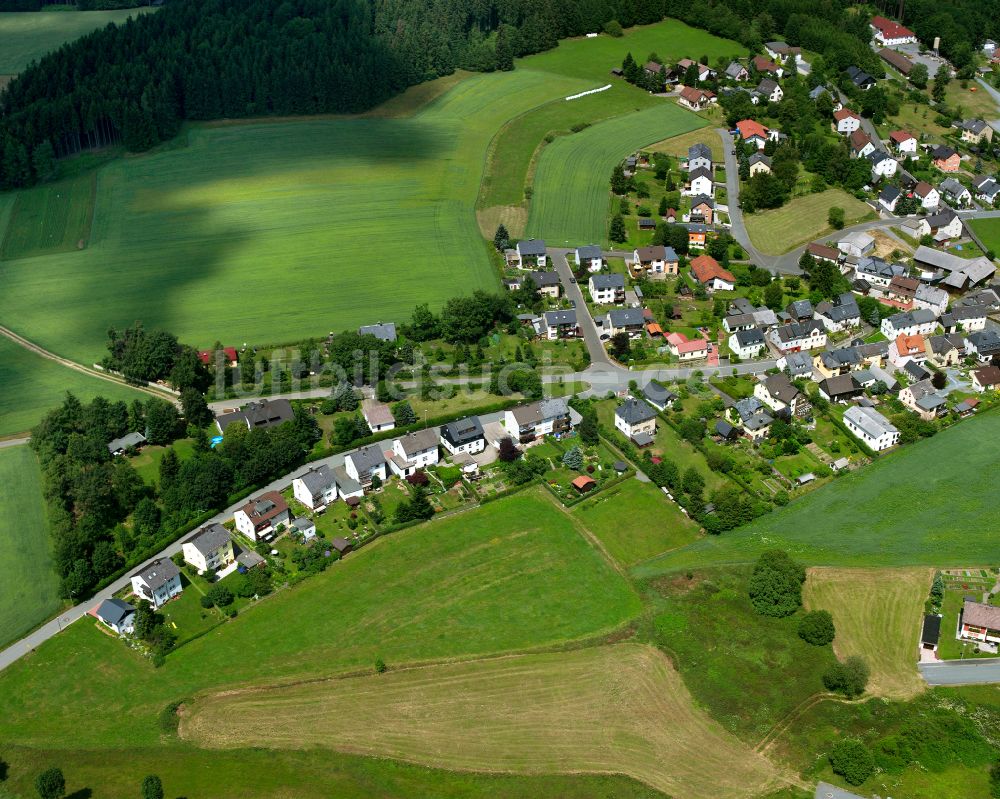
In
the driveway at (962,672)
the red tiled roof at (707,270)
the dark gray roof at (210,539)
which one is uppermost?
the red tiled roof at (707,270)

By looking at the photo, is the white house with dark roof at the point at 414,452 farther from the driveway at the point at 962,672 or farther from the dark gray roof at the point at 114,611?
the driveway at the point at 962,672

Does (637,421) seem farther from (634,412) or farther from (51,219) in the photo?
(51,219)


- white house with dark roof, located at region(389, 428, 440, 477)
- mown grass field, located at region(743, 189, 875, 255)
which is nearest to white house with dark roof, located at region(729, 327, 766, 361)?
mown grass field, located at region(743, 189, 875, 255)

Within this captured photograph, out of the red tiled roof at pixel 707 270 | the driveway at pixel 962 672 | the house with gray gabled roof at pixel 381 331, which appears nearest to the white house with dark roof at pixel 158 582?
the house with gray gabled roof at pixel 381 331

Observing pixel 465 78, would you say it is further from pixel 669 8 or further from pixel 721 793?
pixel 721 793

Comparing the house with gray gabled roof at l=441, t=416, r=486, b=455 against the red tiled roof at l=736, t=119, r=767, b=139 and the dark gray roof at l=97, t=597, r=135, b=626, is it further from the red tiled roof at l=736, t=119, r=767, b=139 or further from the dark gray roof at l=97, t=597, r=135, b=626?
the red tiled roof at l=736, t=119, r=767, b=139

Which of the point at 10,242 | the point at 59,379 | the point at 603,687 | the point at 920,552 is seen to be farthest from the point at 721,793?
the point at 10,242
